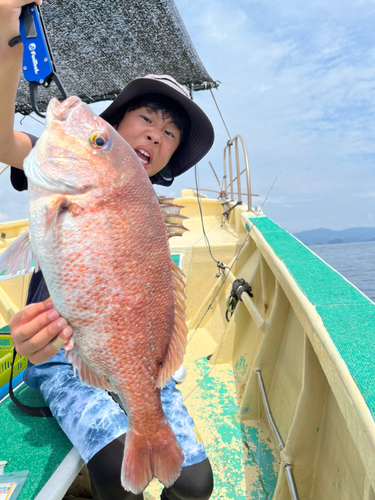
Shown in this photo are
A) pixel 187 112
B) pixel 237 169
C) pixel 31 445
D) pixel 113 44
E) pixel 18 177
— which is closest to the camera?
pixel 31 445

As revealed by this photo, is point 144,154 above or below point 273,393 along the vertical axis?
above

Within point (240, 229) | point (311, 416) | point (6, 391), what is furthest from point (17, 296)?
point (311, 416)

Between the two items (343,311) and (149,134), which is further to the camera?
(149,134)

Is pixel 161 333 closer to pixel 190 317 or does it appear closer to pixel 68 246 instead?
pixel 68 246

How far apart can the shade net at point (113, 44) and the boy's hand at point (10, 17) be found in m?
6.53

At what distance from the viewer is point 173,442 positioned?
1.08 m

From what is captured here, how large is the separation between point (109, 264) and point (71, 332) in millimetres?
253

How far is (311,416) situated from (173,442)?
0.92 m

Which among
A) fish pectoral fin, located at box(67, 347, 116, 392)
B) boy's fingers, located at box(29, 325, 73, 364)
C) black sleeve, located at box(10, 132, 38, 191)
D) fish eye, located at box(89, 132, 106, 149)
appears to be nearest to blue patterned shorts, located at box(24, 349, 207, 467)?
fish pectoral fin, located at box(67, 347, 116, 392)

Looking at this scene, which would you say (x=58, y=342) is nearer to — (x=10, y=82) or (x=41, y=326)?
(x=41, y=326)

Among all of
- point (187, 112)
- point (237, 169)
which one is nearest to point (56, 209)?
point (187, 112)

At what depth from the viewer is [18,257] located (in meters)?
1.03

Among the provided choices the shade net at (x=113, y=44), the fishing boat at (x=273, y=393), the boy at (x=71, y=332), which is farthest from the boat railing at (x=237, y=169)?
the shade net at (x=113, y=44)

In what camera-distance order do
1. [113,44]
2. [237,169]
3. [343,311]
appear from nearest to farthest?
[343,311] → [237,169] → [113,44]
